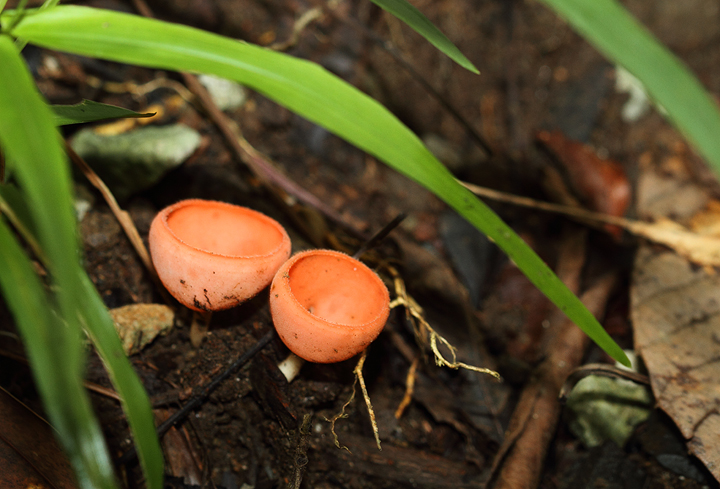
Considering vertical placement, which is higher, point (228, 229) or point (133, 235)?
point (228, 229)

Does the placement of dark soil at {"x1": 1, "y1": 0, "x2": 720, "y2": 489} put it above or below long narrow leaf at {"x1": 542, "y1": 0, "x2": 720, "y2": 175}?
below

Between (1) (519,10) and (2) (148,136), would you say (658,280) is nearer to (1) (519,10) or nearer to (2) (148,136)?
(1) (519,10)

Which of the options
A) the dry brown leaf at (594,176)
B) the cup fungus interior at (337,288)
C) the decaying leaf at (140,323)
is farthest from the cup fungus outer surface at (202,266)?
the dry brown leaf at (594,176)

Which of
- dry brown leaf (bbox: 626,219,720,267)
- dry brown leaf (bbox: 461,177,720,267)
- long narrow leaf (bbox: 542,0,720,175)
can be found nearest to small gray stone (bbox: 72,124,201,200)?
dry brown leaf (bbox: 461,177,720,267)

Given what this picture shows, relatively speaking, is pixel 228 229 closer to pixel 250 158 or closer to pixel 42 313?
pixel 250 158

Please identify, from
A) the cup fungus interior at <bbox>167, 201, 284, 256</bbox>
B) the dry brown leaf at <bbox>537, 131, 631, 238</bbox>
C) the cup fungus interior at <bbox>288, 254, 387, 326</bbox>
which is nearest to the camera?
the cup fungus interior at <bbox>288, 254, 387, 326</bbox>

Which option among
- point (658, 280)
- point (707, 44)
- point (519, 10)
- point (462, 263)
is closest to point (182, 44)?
point (462, 263)

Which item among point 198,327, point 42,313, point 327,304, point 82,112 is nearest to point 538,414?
point 327,304

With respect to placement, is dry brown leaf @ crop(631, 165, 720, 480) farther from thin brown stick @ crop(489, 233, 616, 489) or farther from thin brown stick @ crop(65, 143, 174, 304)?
thin brown stick @ crop(65, 143, 174, 304)
